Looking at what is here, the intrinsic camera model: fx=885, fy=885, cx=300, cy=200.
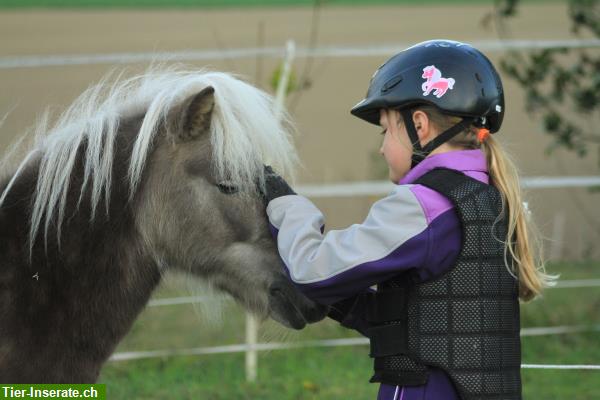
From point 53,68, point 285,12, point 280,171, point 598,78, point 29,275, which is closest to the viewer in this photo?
point 29,275

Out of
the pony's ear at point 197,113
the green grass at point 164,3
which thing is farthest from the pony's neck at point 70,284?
the green grass at point 164,3

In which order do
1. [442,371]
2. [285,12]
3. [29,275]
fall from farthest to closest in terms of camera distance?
[285,12]
[29,275]
[442,371]

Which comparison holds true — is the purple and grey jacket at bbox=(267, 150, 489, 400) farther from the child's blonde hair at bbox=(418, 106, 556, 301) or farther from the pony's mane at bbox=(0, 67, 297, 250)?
the pony's mane at bbox=(0, 67, 297, 250)

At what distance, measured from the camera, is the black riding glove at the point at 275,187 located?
10.6 ft

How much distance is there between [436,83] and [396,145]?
26cm

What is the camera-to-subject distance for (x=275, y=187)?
3248 millimetres

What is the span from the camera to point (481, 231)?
2.88m

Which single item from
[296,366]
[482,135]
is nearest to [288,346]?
[296,366]

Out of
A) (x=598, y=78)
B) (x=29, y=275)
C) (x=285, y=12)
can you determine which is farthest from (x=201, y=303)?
(x=285, y=12)

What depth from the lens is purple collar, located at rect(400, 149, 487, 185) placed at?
2984 mm

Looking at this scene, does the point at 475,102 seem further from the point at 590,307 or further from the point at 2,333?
the point at 590,307

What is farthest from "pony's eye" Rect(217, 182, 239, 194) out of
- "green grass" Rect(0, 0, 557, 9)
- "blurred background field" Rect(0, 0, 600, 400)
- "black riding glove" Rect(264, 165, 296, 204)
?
"green grass" Rect(0, 0, 557, 9)

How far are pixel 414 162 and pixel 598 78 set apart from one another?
4.71 m

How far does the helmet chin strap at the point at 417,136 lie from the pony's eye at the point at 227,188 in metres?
0.65
